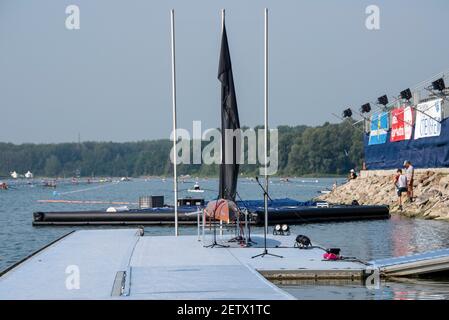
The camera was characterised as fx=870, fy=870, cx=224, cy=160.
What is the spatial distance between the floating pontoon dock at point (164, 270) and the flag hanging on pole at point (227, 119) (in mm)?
1483

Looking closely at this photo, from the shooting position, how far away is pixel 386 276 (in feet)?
55.2

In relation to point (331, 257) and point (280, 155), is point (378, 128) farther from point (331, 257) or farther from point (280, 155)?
point (280, 155)

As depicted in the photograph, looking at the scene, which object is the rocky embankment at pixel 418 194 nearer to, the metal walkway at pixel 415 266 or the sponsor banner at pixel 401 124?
the sponsor banner at pixel 401 124

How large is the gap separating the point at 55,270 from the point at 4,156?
7457 inches

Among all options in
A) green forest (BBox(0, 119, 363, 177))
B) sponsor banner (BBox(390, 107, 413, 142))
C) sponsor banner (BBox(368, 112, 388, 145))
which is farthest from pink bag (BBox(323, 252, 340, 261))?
green forest (BBox(0, 119, 363, 177))

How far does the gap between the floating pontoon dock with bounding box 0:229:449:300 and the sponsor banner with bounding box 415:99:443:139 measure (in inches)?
856

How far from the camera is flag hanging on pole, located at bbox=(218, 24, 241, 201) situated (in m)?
20.8

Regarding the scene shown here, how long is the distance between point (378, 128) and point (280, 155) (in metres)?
77.4

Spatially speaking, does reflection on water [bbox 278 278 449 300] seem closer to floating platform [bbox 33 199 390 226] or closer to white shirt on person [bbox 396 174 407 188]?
floating platform [bbox 33 199 390 226]

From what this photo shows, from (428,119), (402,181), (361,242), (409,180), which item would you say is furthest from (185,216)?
(428,119)

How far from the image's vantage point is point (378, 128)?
176 feet

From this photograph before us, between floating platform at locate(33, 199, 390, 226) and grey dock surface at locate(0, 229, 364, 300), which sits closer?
grey dock surface at locate(0, 229, 364, 300)

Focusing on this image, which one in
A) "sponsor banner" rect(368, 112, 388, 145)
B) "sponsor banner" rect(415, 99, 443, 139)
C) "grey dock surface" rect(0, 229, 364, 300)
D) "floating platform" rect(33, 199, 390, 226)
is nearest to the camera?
"grey dock surface" rect(0, 229, 364, 300)

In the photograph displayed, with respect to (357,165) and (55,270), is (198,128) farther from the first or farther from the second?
(357,165)
